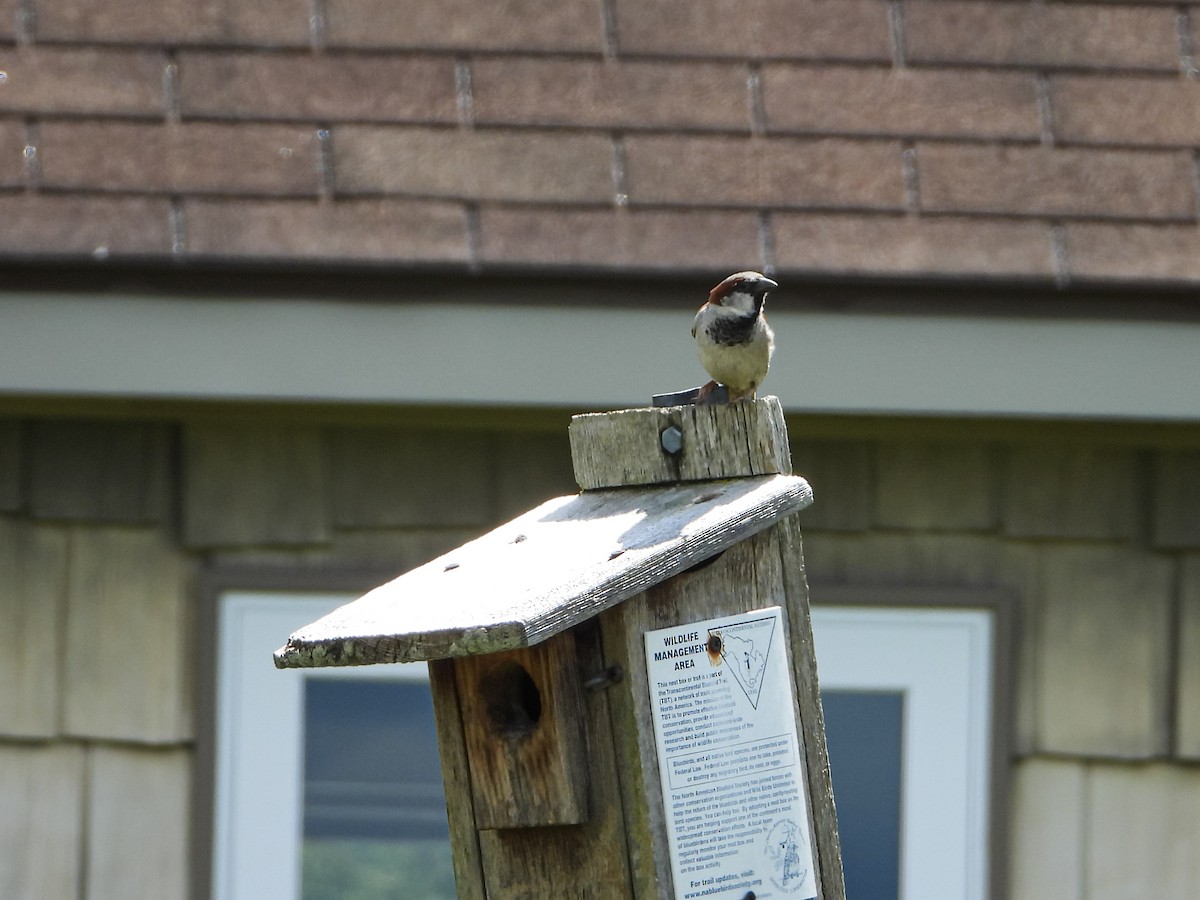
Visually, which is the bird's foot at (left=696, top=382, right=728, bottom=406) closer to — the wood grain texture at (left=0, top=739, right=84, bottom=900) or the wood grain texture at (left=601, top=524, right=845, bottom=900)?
the wood grain texture at (left=601, top=524, right=845, bottom=900)

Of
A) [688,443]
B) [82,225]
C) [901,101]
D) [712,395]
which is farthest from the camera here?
[901,101]

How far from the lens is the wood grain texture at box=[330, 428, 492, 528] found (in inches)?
110

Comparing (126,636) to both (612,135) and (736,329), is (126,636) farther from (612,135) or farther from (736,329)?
(736,329)

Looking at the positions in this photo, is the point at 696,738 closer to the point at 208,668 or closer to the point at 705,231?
the point at 705,231

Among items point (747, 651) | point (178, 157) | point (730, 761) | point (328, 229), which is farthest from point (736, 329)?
point (178, 157)

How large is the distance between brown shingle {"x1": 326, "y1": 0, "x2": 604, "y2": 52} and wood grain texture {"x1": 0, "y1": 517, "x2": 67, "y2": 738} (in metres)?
1.02

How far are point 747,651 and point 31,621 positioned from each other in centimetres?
165

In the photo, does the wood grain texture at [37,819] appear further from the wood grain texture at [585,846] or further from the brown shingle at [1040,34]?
the brown shingle at [1040,34]

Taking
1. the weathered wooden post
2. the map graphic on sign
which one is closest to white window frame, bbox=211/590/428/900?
the weathered wooden post

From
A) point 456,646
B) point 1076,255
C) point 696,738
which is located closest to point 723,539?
point 696,738

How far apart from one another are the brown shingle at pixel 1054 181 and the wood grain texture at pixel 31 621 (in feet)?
5.38

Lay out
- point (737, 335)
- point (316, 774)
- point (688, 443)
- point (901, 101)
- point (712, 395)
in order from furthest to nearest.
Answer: point (316, 774) < point (901, 101) < point (737, 335) < point (712, 395) < point (688, 443)

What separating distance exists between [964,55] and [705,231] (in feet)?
2.00

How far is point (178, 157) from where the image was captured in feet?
8.51
